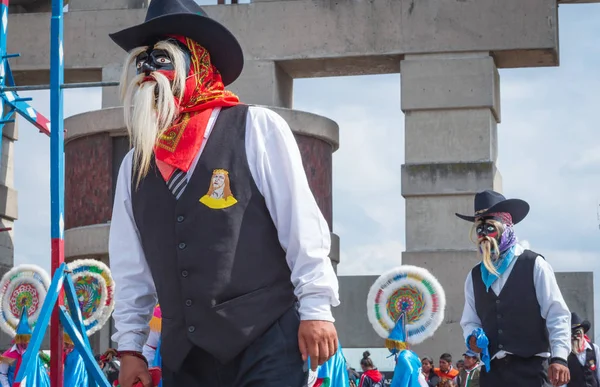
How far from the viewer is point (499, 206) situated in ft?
25.6

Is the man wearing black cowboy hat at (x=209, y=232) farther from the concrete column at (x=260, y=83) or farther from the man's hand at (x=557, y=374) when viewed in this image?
the concrete column at (x=260, y=83)

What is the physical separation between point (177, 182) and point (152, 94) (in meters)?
0.34

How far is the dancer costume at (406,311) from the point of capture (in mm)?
10969

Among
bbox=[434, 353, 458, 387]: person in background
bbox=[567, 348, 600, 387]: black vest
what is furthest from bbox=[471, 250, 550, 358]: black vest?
bbox=[434, 353, 458, 387]: person in background

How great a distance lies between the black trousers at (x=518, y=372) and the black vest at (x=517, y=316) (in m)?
0.05

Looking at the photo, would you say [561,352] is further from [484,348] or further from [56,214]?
[56,214]

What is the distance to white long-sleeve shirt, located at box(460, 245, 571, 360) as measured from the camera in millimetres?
6988

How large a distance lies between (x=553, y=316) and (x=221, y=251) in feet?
13.0

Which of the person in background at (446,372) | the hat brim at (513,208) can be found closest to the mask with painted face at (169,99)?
the hat brim at (513,208)

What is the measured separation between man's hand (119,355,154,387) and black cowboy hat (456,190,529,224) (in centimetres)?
433

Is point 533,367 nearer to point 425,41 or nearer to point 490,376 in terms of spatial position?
point 490,376

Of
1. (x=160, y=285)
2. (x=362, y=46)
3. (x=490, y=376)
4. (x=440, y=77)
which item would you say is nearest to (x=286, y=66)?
(x=362, y=46)

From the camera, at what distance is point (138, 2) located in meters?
19.5

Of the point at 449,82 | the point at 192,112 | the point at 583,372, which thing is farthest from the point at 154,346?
the point at 449,82
